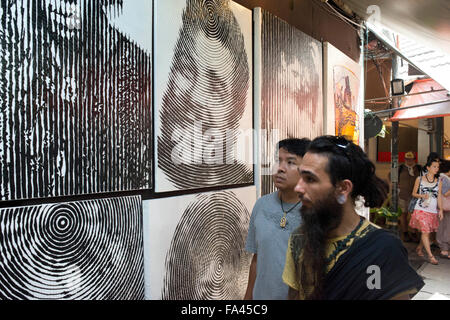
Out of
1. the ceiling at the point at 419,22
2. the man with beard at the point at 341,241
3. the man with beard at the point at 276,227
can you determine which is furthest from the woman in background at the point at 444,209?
the man with beard at the point at 341,241

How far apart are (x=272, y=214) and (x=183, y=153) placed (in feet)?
2.02

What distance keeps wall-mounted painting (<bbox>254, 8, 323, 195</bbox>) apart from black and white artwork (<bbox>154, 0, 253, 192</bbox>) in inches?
7.2

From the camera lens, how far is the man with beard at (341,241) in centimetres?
94

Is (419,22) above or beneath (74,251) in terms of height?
above

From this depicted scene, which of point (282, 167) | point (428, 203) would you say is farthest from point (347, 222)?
point (428, 203)

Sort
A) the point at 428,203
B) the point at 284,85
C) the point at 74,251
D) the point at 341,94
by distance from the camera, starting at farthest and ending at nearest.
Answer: the point at 428,203 < the point at 341,94 < the point at 284,85 < the point at 74,251

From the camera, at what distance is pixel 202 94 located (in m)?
1.96

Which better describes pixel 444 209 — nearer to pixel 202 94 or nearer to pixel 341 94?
pixel 341 94

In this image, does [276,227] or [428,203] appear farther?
[428,203]

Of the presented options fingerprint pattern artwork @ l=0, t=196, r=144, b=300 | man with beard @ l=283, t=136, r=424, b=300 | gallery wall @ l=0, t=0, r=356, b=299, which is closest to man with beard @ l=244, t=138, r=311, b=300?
man with beard @ l=283, t=136, r=424, b=300

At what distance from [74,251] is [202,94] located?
1143 mm

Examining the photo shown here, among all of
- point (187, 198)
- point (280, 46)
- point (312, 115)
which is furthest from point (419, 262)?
point (187, 198)

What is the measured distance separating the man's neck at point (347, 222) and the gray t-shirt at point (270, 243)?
14.8 inches
